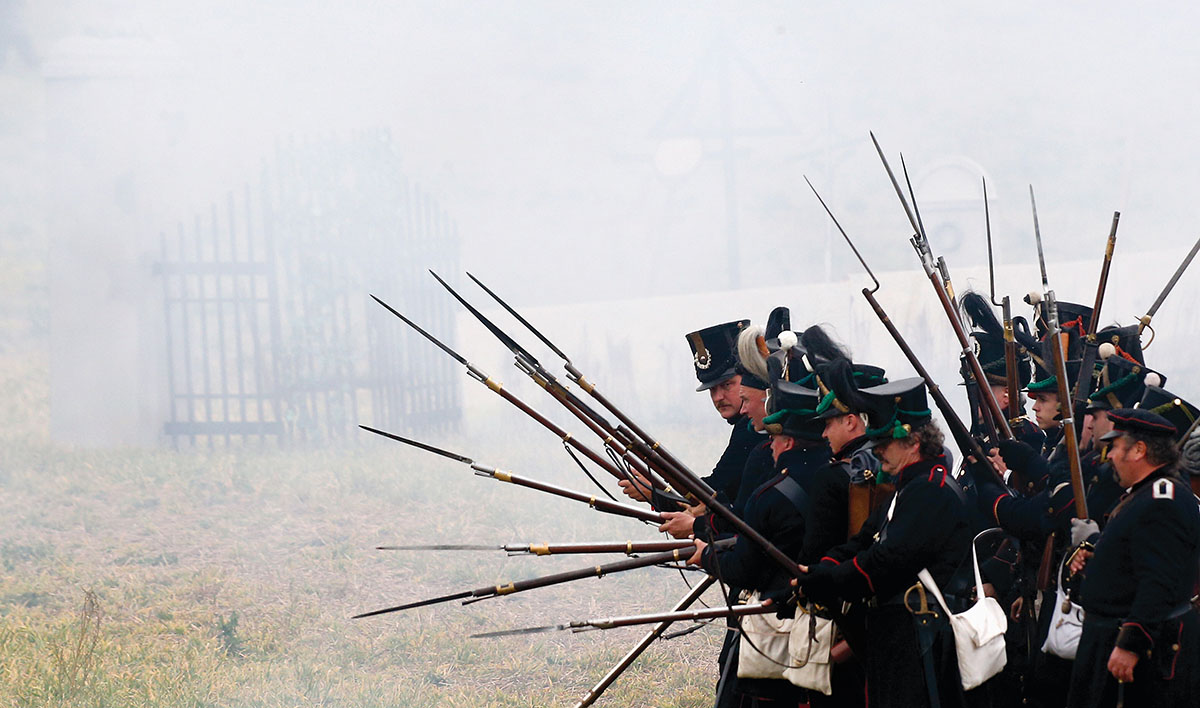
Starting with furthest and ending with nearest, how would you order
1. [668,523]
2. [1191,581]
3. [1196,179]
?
[1196,179]
[668,523]
[1191,581]

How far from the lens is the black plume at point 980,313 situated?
178 inches

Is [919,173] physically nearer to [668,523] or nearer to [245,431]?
[245,431]

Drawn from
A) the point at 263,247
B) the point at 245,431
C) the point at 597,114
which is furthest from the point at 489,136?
the point at 245,431

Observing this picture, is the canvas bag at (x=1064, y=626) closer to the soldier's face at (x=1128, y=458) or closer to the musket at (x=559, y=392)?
the soldier's face at (x=1128, y=458)

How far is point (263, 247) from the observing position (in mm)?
9055

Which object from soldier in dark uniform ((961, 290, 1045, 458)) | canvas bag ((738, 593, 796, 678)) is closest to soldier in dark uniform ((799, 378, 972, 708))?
canvas bag ((738, 593, 796, 678))

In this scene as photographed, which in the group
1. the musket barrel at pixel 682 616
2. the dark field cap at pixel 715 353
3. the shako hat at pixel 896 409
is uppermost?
the dark field cap at pixel 715 353

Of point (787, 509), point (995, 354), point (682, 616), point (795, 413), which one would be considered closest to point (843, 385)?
point (795, 413)

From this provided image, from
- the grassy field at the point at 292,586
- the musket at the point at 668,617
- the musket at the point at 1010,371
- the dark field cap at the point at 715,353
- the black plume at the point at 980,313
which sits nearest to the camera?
the musket at the point at 668,617

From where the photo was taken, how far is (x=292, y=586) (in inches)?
275

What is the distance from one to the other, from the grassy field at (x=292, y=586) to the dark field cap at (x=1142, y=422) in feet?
9.46

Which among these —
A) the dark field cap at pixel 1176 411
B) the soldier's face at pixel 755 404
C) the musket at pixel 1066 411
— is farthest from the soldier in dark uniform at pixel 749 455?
the dark field cap at pixel 1176 411

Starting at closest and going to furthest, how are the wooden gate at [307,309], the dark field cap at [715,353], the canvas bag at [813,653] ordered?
the canvas bag at [813,653] < the dark field cap at [715,353] < the wooden gate at [307,309]

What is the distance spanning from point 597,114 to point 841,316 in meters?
3.36
